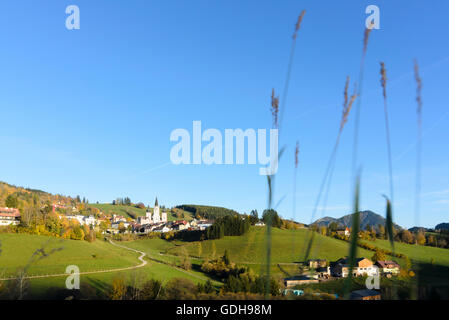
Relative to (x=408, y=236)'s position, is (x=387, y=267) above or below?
below

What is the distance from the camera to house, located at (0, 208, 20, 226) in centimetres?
8188

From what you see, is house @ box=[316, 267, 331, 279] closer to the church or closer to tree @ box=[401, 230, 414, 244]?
tree @ box=[401, 230, 414, 244]

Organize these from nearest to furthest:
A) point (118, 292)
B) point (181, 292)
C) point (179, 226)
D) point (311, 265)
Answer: point (311, 265), point (181, 292), point (118, 292), point (179, 226)

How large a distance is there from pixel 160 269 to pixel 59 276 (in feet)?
53.7

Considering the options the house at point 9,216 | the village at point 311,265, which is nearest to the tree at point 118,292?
the village at point 311,265

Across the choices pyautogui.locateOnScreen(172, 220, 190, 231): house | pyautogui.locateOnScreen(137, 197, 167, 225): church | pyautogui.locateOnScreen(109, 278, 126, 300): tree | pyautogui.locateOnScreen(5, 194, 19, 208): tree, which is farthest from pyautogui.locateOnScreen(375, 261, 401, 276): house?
pyautogui.locateOnScreen(137, 197, 167, 225): church

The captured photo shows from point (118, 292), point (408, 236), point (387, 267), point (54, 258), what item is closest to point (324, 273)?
point (387, 267)

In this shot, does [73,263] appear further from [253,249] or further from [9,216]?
[9,216]

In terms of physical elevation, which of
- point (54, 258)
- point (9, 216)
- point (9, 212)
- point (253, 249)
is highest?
point (9, 212)

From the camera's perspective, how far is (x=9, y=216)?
85.2 meters

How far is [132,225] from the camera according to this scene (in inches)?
6156
